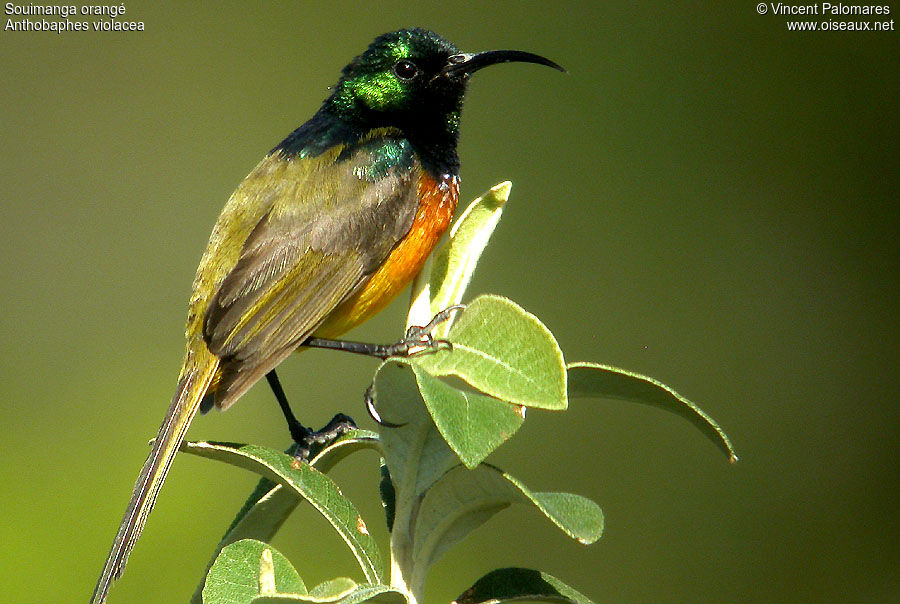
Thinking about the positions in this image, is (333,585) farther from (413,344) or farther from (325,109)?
(325,109)

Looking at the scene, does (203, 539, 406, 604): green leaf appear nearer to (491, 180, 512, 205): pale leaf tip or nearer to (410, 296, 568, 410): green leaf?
(410, 296, 568, 410): green leaf

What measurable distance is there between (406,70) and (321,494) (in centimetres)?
158

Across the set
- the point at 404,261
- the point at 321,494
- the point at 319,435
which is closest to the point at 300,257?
the point at 404,261

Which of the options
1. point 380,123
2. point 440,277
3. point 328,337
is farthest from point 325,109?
point 440,277

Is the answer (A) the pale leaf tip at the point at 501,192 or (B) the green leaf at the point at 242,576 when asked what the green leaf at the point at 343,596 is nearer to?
(B) the green leaf at the point at 242,576

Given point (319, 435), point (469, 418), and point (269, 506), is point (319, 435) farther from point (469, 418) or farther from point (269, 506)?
point (469, 418)

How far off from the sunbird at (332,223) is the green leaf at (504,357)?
2.07ft

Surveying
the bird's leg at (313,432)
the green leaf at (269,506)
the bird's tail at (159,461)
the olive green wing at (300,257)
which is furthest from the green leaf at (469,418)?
the olive green wing at (300,257)

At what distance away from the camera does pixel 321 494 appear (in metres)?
1.47

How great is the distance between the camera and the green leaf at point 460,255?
168 centimetres

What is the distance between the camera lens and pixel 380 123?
283 cm

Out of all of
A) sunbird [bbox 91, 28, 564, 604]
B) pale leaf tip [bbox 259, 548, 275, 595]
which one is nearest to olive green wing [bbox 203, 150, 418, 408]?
sunbird [bbox 91, 28, 564, 604]

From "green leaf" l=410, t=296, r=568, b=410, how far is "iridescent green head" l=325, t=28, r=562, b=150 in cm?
144

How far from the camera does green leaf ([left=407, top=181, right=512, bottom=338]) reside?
1678 millimetres
